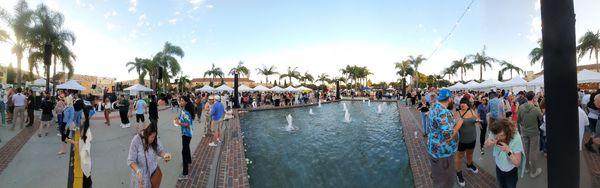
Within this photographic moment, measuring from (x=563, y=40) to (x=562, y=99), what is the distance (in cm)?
36

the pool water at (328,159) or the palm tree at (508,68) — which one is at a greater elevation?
the palm tree at (508,68)

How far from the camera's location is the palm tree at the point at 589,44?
29.5m

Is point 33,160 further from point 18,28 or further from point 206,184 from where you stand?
point 18,28

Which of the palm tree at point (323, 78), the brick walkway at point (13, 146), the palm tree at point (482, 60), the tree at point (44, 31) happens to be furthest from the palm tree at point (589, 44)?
the palm tree at point (323, 78)

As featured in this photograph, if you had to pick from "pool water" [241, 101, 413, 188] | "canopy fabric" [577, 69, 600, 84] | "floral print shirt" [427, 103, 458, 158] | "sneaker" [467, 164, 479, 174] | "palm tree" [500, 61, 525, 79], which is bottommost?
"pool water" [241, 101, 413, 188]

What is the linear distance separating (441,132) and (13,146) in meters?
10.7

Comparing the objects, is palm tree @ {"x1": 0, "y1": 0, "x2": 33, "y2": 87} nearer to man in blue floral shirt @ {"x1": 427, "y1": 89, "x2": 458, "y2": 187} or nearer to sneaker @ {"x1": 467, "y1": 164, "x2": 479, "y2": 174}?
man in blue floral shirt @ {"x1": 427, "y1": 89, "x2": 458, "y2": 187}

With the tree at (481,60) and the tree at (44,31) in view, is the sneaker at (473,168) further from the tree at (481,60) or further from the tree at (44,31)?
the tree at (481,60)

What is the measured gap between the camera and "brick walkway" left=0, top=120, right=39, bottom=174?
6.57 meters

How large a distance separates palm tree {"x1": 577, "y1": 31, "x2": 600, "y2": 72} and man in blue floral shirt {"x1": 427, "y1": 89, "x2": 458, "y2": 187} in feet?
121

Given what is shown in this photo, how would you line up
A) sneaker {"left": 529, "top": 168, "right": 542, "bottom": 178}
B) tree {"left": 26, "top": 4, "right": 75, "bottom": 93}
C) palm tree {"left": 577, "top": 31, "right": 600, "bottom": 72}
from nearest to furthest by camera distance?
sneaker {"left": 529, "top": 168, "right": 542, "bottom": 178}
tree {"left": 26, "top": 4, "right": 75, "bottom": 93}
palm tree {"left": 577, "top": 31, "right": 600, "bottom": 72}

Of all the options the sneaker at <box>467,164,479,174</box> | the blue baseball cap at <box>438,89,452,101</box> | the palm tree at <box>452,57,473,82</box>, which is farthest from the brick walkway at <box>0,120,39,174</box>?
the palm tree at <box>452,57,473,82</box>

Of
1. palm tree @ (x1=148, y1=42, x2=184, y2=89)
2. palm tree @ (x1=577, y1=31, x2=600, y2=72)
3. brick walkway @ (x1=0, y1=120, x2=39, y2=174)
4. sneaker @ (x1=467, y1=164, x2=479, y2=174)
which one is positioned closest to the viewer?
sneaker @ (x1=467, y1=164, x2=479, y2=174)

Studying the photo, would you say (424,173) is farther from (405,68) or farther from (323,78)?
(323,78)
